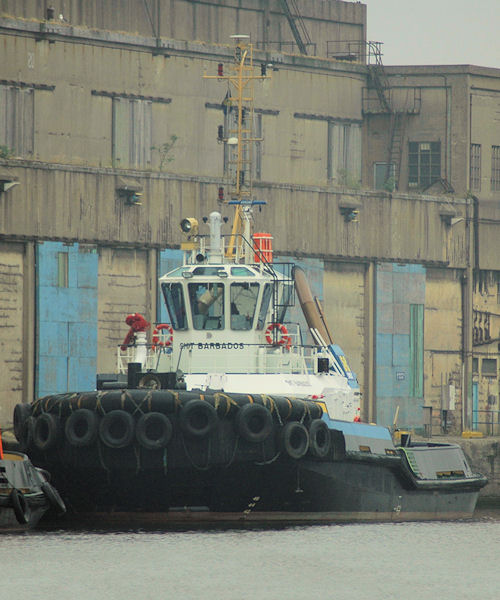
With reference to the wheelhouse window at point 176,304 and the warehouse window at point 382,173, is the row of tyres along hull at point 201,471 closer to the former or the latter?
the wheelhouse window at point 176,304

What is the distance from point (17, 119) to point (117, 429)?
926 inches

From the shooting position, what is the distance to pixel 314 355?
125ft

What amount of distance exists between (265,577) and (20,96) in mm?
28104

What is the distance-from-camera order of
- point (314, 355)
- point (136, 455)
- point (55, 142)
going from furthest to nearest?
1. point (55, 142)
2. point (314, 355)
3. point (136, 455)

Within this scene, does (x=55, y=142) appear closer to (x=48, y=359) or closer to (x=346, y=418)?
(x=48, y=359)

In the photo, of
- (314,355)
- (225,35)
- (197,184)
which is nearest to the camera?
(314,355)

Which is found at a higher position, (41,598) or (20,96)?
(20,96)

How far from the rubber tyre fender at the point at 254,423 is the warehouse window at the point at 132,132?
24.2m

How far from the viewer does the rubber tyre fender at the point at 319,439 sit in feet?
115

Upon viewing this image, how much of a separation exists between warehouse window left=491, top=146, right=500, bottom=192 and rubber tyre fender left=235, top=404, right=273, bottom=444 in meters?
29.6

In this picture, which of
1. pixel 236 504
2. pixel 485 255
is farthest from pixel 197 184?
pixel 236 504

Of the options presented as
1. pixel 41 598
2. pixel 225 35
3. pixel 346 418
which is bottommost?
pixel 41 598

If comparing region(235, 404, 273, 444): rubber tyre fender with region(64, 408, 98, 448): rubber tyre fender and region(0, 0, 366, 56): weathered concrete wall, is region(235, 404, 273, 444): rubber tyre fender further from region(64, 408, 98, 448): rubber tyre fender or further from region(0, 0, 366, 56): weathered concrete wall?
region(0, 0, 366, 56): weathered concrete wall

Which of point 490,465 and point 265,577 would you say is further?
point 490,465
